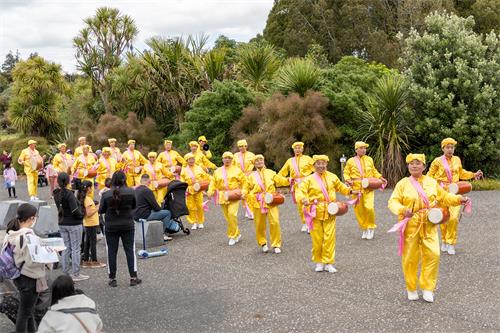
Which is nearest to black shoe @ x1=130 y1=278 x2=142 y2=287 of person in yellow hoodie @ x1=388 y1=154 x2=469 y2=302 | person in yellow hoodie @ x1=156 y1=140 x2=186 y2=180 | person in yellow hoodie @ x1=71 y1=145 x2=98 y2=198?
person in yellow hoodie @ x1=388 y1=154 x2=469 y2=302

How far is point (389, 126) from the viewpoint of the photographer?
16.6 m

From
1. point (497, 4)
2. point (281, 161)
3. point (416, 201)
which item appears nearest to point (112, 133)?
point (281, 161)

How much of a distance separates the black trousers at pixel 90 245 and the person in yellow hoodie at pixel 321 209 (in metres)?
3.37

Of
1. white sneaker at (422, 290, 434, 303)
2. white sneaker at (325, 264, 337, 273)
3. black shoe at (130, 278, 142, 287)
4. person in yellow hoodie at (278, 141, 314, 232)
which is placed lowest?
black shoe at (130, 278, 142, 287)

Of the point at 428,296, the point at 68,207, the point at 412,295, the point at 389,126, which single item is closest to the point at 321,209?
the point at 412,295

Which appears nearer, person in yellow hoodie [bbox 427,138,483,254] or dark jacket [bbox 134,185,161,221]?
person in yellow hoodie [bbox 427,138,483,254]

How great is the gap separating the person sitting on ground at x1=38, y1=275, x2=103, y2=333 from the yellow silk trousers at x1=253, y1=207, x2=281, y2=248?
5387mm

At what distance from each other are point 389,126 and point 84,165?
9.04 metres

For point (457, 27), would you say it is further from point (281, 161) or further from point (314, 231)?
point (314, 231)

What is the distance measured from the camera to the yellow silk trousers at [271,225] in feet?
29.6

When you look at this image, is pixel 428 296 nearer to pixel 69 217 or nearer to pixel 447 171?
pixel 447 171

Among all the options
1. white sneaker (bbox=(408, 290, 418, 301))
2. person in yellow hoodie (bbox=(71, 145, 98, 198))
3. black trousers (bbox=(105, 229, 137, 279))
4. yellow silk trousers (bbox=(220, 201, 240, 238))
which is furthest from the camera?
person in yellow hoodie (bbox=(71, 145, 98, 198))

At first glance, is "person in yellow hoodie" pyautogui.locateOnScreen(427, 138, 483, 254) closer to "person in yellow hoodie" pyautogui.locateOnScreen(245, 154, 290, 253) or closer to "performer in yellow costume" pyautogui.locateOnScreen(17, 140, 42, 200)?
"person in yellow hoodie" pyautogui.locateOnScreen(245, 154, 290, 253)

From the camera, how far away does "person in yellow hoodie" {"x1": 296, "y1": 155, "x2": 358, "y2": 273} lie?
7.73 meters
